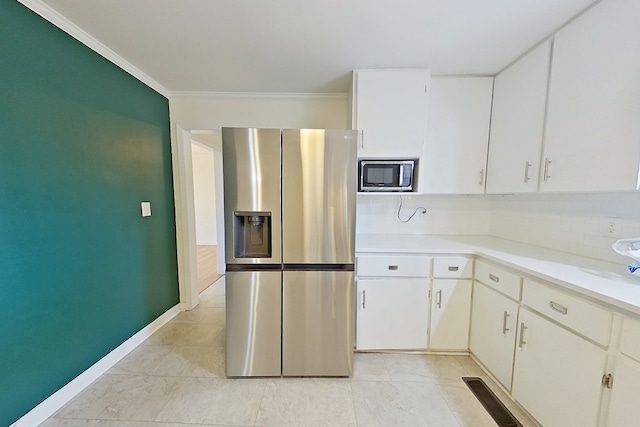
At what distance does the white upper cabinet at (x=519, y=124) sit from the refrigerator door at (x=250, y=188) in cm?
180

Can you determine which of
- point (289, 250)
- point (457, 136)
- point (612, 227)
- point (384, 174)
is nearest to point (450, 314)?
point (612, 227)

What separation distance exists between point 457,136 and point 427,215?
0.81 metres

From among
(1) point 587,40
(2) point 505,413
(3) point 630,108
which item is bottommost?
(2) point 505,413

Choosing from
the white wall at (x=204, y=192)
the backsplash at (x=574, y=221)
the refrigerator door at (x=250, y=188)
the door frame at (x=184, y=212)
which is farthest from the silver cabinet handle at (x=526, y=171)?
the white wall at (x=204, y=192)

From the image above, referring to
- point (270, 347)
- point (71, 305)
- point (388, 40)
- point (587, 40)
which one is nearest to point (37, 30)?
→ point (71, 305)

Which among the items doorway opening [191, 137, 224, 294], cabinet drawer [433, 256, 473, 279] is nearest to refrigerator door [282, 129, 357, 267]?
cabinet drawer [433, 256, 473, 279]

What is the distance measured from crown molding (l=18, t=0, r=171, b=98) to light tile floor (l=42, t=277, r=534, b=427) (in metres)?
2.37

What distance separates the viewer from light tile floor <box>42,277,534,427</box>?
1.49 m

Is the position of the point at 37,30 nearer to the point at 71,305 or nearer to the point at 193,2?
the point at 193,2

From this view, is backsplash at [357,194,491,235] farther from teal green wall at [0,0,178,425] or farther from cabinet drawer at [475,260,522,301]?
teal green wall at [0,0,178,425]

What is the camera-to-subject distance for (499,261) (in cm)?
167

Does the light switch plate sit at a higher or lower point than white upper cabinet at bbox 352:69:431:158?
lower

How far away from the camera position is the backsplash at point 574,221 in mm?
1516

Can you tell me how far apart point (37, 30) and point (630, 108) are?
320cm
